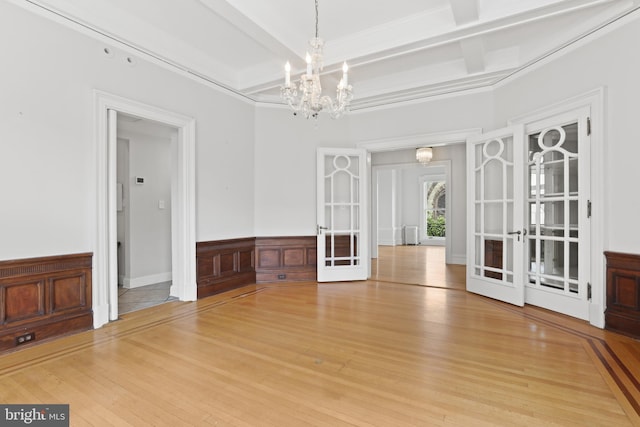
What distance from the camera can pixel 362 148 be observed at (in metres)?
5.63

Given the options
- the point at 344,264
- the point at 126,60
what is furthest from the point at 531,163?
the point at 126,60

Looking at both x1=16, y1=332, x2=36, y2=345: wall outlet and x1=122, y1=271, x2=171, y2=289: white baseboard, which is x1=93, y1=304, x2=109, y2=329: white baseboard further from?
x1=122, y1=271, x2=171, y2=289: white baseboard

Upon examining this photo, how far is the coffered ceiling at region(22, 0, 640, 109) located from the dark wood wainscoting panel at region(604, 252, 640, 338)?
2.35 metres

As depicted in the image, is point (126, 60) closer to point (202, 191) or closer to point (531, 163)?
point (202, 191)

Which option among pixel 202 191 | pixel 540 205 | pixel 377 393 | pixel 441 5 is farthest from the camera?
pixel 202 191

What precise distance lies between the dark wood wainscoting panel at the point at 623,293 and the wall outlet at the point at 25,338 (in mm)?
5450

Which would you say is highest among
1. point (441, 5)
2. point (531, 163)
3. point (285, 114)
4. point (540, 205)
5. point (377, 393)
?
point (441, 5)

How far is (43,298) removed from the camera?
2.98 meters

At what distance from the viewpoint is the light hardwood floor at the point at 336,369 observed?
75.9 inches

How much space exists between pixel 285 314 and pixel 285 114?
11.0ft

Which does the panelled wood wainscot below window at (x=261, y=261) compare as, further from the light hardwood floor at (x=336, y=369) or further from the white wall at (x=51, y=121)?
the white wall at (x=51, y=121)

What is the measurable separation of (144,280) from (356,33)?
16.1 feet

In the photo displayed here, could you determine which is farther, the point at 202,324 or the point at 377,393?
the point at 202,324

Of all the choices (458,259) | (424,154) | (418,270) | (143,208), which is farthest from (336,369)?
(424,154)
